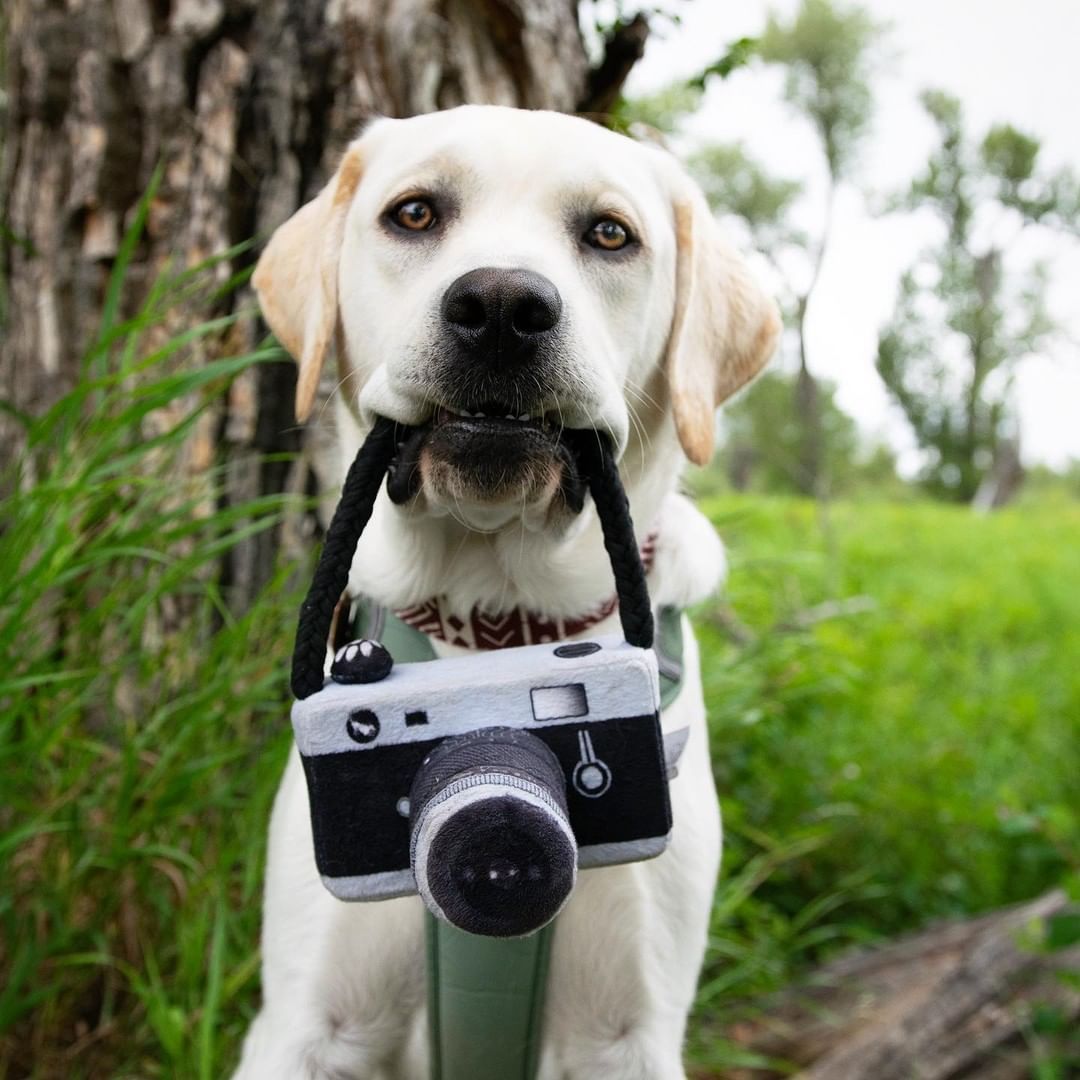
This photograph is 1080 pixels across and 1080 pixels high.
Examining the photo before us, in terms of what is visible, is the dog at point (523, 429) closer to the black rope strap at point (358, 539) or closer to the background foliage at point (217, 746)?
the black rope strap at point (358, 539)

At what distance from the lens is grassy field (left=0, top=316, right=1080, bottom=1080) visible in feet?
6.43

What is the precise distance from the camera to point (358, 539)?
4.21 feet

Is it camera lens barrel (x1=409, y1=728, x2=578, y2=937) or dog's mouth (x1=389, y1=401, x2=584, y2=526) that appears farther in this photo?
dog's mouth (x1=389, y1=401, x2=584, y2=526)

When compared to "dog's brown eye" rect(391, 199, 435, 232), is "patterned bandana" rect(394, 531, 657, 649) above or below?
below

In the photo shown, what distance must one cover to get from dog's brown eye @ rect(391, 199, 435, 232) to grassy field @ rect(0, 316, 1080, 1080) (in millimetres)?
475

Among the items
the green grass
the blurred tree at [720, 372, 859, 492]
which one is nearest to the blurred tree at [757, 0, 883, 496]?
the blurred tree at [720, 372, 859, 492]

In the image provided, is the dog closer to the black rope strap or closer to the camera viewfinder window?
the black rope strap

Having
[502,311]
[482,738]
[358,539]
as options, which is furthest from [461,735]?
[502,311]

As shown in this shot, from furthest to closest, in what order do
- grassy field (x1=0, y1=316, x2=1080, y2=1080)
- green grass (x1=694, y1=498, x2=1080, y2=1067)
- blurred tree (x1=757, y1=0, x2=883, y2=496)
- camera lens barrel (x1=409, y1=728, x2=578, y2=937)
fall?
1. blurred tree (x1=757, y1=0, x2=883, y2=496)
2. green grass (x1=694, y1=498, x2=1080, y2=1067)
3. grassy field (x1=0, y1=316, x2=1080, y2=1080)
4. camera lens barrel (x1=409, y1=728, x2=578, y2=937)

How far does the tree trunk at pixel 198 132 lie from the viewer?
2.60 meters

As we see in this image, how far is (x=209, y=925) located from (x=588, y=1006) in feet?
3.04

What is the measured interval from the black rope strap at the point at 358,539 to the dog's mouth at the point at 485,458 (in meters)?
0.03

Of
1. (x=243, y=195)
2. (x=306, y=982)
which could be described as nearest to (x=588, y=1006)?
(x=306, y=982)

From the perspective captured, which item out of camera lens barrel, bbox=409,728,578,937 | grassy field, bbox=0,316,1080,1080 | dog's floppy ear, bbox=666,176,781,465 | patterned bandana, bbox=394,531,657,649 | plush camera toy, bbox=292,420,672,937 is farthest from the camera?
grassy field, bbox=0,316,1080,1080
